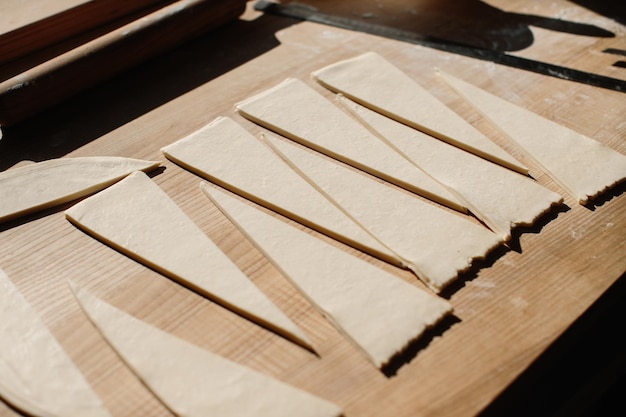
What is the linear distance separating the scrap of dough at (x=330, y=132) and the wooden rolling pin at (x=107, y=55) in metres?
0.43

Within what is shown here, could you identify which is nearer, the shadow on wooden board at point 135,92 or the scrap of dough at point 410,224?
the scrap of dough at point 410,224

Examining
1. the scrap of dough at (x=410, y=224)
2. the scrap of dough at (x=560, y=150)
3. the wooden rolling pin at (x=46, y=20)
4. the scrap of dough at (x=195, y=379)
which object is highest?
the wooden rolling pin at (x=46, y=20)

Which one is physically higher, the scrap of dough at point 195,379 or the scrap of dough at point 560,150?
the scrap of dough at point 560,150

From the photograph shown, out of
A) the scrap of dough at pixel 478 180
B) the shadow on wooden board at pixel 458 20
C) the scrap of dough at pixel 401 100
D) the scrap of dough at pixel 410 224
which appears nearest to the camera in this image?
the scrap of dough at pixel 410 224

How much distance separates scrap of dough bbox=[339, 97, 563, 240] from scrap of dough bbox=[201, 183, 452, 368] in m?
0.31

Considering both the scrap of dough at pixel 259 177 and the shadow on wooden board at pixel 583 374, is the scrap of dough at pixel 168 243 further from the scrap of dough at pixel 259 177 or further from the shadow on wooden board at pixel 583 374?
the shadow on wooden board at pixel 583 374

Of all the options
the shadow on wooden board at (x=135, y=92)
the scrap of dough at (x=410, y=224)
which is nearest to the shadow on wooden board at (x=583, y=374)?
the scrap of dough at (x=410, y=224)

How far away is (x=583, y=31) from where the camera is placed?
78.7 inches

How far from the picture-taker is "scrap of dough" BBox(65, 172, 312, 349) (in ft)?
3.93

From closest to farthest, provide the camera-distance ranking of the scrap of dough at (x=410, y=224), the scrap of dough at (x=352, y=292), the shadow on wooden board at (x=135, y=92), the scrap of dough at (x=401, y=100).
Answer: the scrap of dough at (x=352, y=292) → the scrap of dough at (x=410, y=224) → the scrap of dough at (x=401, y=100) → the shadow on wooden board at (x=135, y=92)

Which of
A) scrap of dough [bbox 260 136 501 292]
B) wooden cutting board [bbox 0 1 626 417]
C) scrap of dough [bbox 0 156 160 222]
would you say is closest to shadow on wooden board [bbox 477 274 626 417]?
wooden cutting board [bbox 0 1 626 417]

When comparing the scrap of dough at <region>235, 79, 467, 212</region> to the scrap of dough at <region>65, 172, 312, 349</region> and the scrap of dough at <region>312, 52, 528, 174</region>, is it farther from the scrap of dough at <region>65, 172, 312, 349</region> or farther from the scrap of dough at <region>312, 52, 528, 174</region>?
the scrap of dough at <region>65, 172, 312, 349</region>

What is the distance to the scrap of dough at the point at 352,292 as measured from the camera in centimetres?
113

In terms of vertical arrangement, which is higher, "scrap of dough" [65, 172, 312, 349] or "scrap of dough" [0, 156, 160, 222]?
"scrap of dough" [0, 156, 160, 222]
